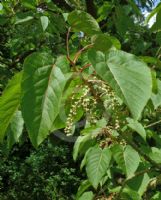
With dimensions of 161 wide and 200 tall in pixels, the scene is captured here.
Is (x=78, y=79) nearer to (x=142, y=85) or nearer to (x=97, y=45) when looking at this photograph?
(x=97, y=45)

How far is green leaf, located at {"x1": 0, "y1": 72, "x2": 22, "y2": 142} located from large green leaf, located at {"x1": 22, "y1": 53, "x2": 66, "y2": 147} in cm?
5

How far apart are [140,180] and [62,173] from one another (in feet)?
22.8

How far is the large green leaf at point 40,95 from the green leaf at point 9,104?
0.05 m

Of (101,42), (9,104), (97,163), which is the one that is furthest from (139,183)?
(9,104)

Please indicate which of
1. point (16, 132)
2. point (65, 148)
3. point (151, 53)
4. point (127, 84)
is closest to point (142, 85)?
point (127, 84)

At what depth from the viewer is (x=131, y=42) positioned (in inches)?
187

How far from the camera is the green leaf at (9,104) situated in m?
0.91

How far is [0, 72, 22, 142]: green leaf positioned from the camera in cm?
91

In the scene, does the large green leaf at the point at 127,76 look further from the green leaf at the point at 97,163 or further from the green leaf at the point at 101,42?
the green leaf at the point at 97,163

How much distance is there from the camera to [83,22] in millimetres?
1086

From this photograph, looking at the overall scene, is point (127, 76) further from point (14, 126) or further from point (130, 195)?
point (130, 195)

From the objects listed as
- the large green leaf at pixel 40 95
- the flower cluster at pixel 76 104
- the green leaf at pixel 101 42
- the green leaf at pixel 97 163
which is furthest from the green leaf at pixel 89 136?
the large green leaf at pixel 40 95

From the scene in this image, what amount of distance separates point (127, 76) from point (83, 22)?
0.27m

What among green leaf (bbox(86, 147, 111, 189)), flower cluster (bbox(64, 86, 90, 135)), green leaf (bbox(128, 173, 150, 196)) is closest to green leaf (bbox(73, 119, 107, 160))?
green leaf (bbox(86, 147, 111, 189))
